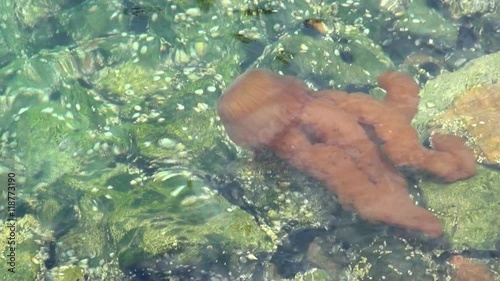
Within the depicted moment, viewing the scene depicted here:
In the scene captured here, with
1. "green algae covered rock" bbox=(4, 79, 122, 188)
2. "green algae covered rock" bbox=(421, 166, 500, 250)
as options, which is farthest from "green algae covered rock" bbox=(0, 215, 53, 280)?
"green algae covered rock" bbox=(421, 166, 500, 250)

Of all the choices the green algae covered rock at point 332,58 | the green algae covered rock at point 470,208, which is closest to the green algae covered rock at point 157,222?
the green algae covered rock at point 470,208

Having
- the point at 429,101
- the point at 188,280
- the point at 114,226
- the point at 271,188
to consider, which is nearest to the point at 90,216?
the point at 114,226

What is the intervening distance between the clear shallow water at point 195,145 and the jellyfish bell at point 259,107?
21 cm

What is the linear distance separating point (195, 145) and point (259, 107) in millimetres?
861

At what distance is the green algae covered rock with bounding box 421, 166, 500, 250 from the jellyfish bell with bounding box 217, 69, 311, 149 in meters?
1.48

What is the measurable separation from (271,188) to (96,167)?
1.86 m

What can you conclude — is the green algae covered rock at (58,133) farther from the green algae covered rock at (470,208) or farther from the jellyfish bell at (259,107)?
the green algae covered rock at (470,208)

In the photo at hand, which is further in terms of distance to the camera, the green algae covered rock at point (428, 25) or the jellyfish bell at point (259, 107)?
the green algae covered rock at point (428, 25)

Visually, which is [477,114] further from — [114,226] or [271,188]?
[114,226]

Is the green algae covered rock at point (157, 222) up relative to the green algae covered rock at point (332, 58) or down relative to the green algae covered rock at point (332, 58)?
down

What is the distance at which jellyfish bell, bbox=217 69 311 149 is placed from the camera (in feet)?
17.1

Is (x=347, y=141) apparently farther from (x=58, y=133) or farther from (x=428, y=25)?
(x=58, y=133)

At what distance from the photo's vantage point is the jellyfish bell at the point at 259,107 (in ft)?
17.1

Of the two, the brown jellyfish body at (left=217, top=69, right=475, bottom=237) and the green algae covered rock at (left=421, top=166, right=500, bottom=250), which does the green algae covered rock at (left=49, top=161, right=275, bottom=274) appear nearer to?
the brown jellyfish body at (left=217, top=69, right=475, bottom=237)
